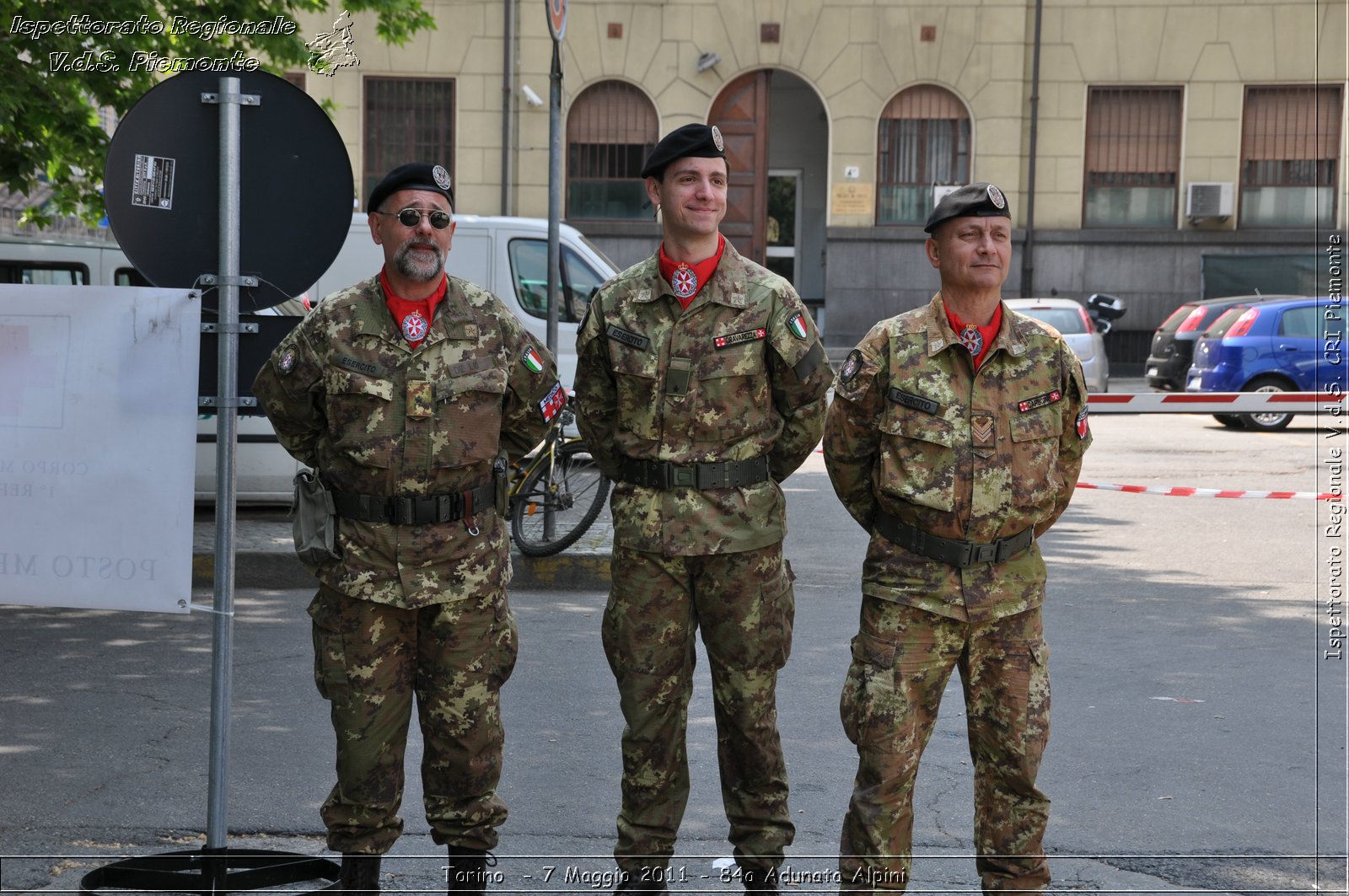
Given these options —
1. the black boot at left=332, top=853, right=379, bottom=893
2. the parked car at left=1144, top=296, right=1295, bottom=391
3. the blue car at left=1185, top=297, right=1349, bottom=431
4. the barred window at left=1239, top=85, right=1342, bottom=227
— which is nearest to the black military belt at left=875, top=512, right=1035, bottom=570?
the black boot at left=332, top=853, right=379, bottom=893

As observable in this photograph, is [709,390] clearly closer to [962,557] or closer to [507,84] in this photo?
[962,557]

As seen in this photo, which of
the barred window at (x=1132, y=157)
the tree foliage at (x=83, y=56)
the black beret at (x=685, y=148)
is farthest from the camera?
the barred window at (x=1132, y=157)

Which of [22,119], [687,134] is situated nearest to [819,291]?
[22,119]

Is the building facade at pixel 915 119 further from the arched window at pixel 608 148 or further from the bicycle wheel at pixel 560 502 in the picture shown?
the bicycle wheel at pixel 560 502

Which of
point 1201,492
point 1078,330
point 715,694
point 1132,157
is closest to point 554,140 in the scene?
point 715,694

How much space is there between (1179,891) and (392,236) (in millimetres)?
3031

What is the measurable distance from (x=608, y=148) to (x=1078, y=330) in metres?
9.06

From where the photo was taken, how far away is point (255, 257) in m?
3.96

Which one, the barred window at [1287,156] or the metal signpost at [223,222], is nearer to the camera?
the metal signpost at [223,222]

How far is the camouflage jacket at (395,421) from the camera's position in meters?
3.94

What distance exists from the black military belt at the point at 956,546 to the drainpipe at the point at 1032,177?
68.8 ft

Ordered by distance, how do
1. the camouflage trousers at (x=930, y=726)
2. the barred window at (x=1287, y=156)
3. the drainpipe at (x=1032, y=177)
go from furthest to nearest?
the barred window at (x=1287, y=156) → the drainpipe at (x=1032, y=177) → the camouflage trousers at (x=930, y=726)

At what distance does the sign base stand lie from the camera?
3.94 metres

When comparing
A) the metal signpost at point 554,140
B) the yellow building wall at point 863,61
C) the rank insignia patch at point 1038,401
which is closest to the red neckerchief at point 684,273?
the rank insignia patch at point 1038,401
